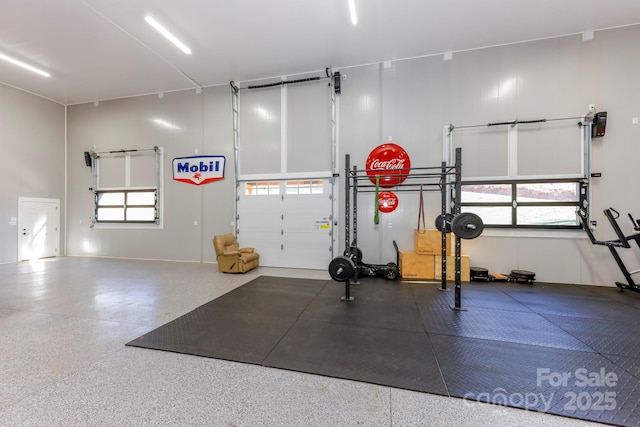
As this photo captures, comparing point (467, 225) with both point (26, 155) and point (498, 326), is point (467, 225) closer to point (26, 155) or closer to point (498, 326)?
point (498, 326)

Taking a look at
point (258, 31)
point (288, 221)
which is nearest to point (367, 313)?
point (288, 221)

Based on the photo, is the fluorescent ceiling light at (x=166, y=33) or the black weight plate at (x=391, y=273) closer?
the fluorescent ceiling light at (x=166, y=33)

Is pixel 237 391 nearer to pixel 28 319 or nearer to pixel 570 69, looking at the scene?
pixel 28 319

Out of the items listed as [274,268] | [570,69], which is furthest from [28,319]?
[570,69]

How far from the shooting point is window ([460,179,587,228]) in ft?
16.5

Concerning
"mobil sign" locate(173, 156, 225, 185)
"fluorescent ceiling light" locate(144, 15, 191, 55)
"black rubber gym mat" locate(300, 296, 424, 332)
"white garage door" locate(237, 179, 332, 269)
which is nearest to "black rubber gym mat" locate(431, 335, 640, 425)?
"black rubber gym mat" locate(300, 296, 424, 332)

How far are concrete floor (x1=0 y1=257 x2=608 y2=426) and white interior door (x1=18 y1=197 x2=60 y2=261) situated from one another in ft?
19.2

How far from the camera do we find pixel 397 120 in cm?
584

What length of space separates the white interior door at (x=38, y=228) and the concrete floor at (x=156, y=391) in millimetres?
5850

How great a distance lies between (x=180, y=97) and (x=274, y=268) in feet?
18.9

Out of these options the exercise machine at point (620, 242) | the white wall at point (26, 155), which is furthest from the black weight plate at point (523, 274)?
the white wall at point (26, 155)

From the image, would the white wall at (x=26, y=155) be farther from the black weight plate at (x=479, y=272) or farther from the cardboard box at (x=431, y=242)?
the black weight plate at (x=479, y=272)

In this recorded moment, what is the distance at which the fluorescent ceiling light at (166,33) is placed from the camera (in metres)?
4.45

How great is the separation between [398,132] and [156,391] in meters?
6.03
